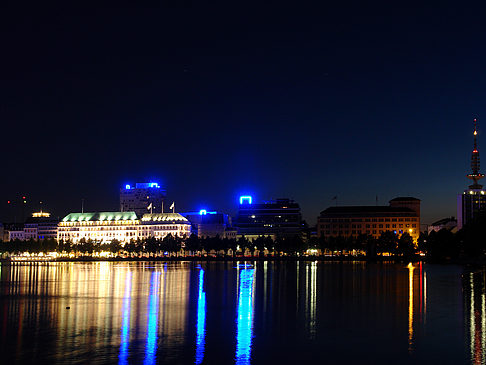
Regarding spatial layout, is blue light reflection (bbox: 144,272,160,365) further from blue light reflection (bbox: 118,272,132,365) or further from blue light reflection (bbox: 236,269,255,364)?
blue light reflection (bbox: 236,269,255,364)

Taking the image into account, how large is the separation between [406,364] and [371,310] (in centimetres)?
2181

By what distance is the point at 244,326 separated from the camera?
4622 cm

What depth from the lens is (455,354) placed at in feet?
118

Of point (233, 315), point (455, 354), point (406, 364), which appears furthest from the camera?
point (233, 315)

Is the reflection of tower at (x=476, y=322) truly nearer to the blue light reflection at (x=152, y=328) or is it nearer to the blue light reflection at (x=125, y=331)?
the blue light reflection at (x=152, y=328)

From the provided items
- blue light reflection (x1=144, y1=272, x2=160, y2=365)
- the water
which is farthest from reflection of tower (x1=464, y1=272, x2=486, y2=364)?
blue light reflection (x1=144, y1=272, x2=160, y2=365)

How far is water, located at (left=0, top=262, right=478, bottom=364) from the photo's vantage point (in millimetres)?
35584

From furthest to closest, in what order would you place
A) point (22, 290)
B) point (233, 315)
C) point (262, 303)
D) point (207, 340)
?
1. point (22, 290)
2. point (262, 303)
3. point (233, 315)
4. point (207, 340)

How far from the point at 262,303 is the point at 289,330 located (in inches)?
644

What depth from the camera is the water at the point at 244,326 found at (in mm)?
35584

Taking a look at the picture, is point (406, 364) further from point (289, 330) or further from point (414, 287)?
point (414, 287)

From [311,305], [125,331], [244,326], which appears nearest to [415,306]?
[311,305]

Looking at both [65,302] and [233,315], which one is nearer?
[233,315]

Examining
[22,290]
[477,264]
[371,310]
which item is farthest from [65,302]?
[477,264]
